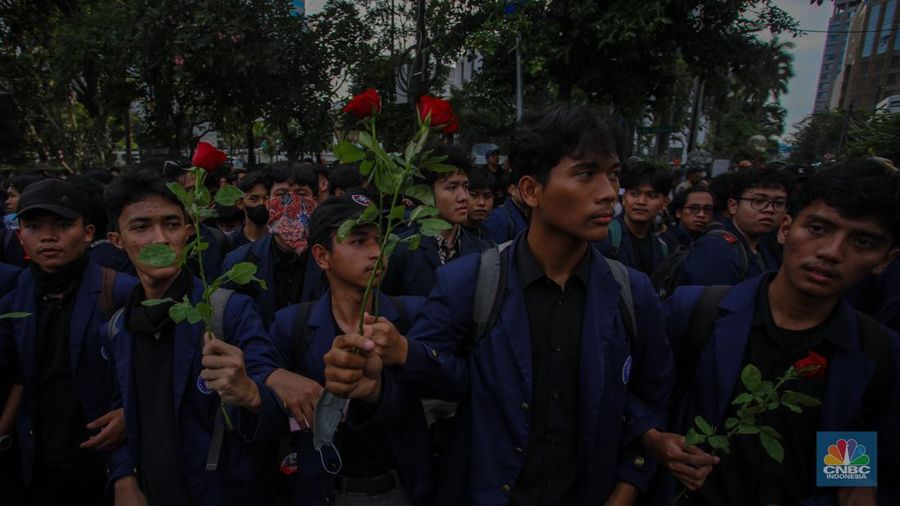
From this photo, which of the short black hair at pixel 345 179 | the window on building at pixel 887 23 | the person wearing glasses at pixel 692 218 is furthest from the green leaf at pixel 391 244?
the window on building at pixel 887 23

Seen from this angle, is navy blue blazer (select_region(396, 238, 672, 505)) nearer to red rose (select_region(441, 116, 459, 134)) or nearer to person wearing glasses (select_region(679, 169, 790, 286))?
red rose (select_region(441, 116, 459, 134))

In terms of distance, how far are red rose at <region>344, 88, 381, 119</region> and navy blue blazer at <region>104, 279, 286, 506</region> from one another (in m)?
1.18

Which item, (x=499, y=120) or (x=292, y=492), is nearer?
(x=292, y=492)

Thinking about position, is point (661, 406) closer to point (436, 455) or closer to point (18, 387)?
point (436, 455)

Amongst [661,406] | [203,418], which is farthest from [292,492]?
[661,406]

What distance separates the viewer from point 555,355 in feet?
6.00

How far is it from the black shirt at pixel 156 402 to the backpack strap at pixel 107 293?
52cm

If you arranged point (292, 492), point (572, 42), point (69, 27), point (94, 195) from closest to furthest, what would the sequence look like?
1. point (292, 492)
2. point (94, 195)
3. point (572, 42)
4. point (69, 27)

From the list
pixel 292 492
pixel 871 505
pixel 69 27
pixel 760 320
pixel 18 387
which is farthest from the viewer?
pixel 69 27

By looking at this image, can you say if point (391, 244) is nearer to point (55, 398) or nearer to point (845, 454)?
point (845, 454)

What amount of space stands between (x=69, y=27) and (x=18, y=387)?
42.0ft

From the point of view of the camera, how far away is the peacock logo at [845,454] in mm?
1822

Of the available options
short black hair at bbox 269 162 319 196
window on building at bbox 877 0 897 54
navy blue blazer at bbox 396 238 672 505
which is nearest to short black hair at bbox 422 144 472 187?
short black hair at bbox 269 162 319 196

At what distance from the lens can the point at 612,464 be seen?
1.86 m
